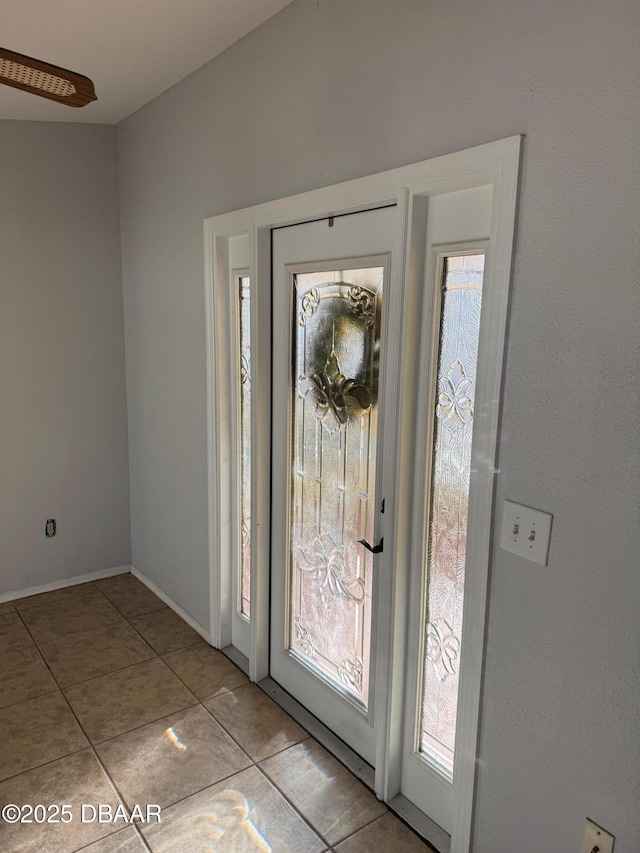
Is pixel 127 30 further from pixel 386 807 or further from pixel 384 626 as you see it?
pixel 386 807

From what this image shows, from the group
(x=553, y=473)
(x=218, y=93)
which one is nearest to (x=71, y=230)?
(x=218, y=93)

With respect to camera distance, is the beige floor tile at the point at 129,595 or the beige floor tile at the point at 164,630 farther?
the beige floor tile at the point at 129,595

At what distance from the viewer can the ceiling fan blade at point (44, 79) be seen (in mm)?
1658

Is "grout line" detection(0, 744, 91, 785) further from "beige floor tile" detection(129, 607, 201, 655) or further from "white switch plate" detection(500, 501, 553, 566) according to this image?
"white switch plate" detection(500, 501, 553, 566)

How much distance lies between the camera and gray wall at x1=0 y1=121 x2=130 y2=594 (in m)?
3.30

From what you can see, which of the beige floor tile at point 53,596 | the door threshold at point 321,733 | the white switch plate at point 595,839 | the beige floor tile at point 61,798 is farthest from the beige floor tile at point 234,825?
the beige floor tile at point 53,596

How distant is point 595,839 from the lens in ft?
4.78

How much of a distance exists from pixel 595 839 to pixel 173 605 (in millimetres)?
2454

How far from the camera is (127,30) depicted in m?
2.22

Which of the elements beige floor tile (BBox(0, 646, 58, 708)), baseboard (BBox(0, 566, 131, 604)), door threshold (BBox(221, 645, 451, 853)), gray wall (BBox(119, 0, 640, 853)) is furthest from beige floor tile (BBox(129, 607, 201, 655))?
gray wall (BBox(119, 0, 640, 853))

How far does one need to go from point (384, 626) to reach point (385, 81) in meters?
1.67

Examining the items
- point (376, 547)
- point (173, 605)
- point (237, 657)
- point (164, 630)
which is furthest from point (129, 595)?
point (376, 547)

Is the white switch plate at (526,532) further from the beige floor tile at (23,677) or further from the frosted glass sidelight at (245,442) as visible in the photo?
the beige floor tile at (23,677)

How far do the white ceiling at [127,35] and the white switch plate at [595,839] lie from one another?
8.43ft
